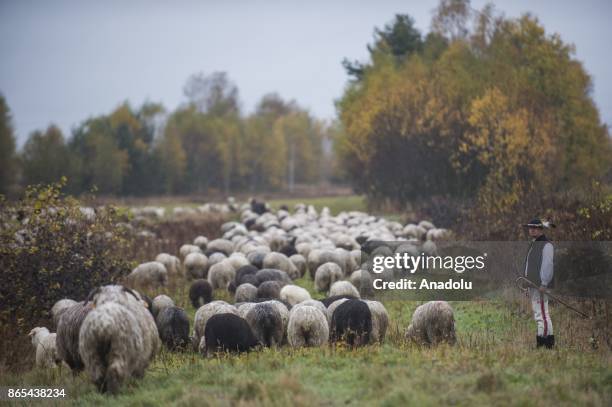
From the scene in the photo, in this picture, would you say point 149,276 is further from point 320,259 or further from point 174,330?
point 174,330

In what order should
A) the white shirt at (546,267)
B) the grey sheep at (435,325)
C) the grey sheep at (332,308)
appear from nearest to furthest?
the white shirt at (546,267)
the grey sheep at (435,325)
the grey sheep at (332,308)

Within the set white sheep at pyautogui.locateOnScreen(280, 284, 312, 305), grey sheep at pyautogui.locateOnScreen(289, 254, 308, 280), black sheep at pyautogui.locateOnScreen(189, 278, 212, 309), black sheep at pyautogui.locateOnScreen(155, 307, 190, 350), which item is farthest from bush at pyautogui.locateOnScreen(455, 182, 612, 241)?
black sheep at pyautogui.locateOnScreen(155, 307, 190, 350)

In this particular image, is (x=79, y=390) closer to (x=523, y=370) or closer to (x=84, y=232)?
(x=523, y=370)

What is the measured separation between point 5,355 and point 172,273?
9.94 meters

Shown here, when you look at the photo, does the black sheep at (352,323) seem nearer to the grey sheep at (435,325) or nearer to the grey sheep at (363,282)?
the grey sheep at (435,325)

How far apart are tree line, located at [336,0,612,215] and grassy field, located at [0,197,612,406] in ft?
61.4

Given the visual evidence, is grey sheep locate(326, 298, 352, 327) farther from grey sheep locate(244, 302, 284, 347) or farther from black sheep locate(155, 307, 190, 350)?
black sheep locate(155, 307, 190, 350)

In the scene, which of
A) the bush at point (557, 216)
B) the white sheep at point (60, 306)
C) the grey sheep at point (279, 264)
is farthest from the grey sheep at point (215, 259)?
the bush at point (557, 216)

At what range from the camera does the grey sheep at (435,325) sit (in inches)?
461

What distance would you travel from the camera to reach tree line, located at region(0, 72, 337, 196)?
48750mm

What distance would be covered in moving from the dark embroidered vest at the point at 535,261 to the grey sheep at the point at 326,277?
8229 millimetres

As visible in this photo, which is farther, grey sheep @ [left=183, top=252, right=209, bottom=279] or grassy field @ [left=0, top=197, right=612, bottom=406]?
grey sheep @ [left=183, top=252, right=209, bottom=279]

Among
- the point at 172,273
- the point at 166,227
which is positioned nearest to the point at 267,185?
the point at 166,227

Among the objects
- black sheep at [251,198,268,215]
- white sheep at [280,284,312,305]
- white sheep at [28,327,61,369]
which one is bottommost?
white sheep at [28,327,61,369]
